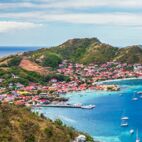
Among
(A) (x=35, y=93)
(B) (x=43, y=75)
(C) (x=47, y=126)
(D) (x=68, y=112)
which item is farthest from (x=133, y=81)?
(C) (x=47, y=126)

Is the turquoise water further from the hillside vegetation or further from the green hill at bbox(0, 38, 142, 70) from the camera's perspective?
the green hill at bbox(0, 38, 142, 70)

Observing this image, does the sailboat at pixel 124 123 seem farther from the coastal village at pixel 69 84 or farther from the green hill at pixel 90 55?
the green hill at pixel 90 55

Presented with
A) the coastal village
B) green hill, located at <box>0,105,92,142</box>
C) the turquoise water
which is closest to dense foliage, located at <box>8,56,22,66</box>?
the coastal village

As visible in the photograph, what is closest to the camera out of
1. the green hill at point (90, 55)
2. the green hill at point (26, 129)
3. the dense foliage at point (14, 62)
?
the green hill at point (26, 129)

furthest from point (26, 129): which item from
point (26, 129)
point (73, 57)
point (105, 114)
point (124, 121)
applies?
point (73, 57)

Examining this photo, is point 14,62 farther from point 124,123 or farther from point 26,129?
point 26,129

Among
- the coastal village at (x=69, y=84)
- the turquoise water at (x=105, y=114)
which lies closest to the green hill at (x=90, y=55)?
the coastal village at (x=69, y=84)
